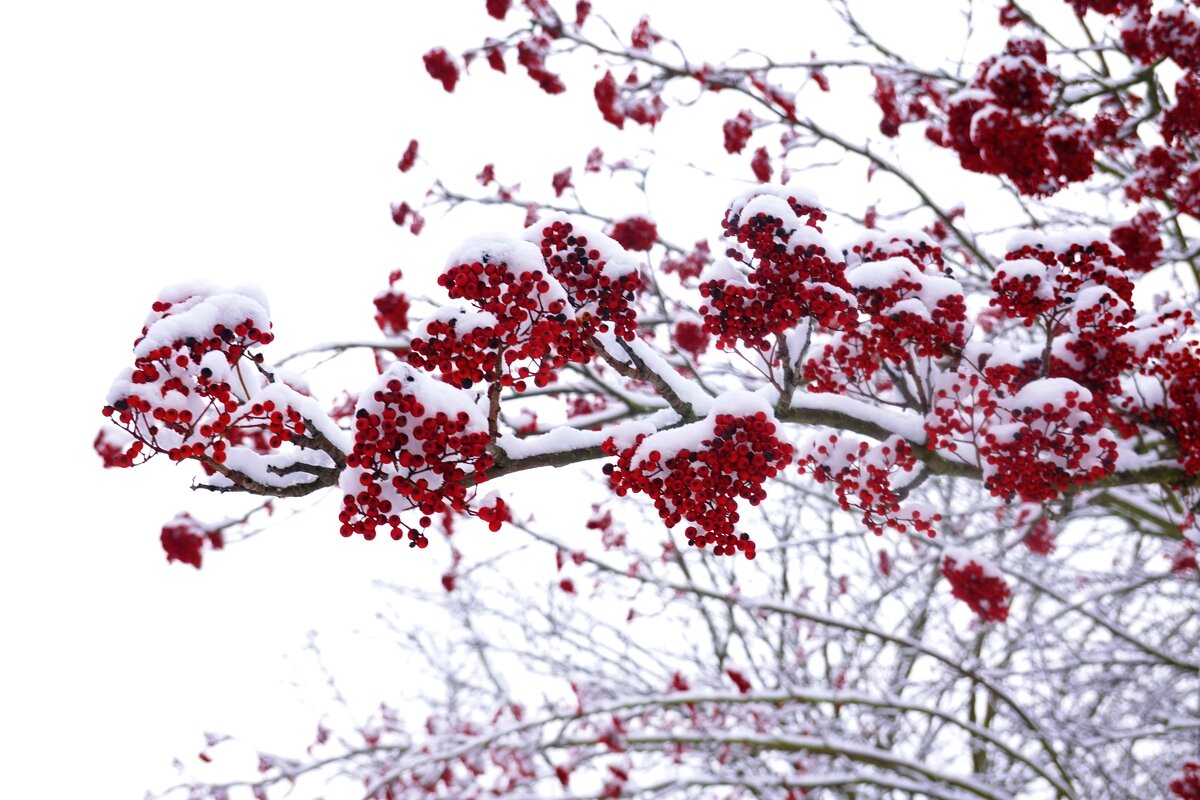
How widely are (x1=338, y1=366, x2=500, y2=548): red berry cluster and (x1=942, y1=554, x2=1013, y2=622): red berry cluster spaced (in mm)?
3813

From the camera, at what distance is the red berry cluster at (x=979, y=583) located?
15.6ft

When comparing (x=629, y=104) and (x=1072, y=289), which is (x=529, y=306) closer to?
(x=1072, y=289)

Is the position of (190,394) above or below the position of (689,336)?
below

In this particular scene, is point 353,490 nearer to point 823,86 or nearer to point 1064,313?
point 1064,313

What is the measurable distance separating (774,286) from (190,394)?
1.58 m

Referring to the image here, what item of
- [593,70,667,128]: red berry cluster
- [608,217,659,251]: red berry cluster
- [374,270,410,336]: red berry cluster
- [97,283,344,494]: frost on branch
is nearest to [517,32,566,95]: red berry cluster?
[593,70,667,128]: red berry cluster

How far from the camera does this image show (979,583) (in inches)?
189

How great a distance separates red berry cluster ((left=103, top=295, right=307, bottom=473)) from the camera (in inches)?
75.5

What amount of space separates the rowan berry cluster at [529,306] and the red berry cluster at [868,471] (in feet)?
3.48

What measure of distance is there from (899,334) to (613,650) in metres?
6.73

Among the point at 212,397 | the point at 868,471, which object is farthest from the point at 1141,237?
the point at 212,397

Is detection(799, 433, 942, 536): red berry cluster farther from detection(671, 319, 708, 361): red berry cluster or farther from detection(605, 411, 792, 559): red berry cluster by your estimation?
detection(671, 319, 708, 361): red berry cluster

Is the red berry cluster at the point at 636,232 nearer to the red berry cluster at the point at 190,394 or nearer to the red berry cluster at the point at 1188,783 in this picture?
the red berry cluster at the point at 190,394

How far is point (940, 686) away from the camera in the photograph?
275 inches
